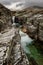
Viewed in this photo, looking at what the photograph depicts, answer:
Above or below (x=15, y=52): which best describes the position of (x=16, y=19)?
below

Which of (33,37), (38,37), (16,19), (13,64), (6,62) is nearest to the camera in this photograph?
(6,62)

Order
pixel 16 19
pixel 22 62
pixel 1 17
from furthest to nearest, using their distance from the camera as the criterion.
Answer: pixel 16 19 → pixel 1 17 → pixel 22 62

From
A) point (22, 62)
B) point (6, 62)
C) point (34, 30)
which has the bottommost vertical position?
point (34, 30)

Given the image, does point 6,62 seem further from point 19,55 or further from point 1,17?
point 1,17

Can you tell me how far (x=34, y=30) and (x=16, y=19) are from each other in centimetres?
2005

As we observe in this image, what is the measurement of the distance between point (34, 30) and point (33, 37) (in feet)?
A: 4.47

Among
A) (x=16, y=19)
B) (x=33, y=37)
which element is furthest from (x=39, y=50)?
(x=16, y=19)

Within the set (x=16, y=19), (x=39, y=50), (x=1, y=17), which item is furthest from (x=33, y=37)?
(x=16, y=19)

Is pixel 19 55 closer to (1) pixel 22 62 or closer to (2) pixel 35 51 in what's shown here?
(1) pixel 22 62

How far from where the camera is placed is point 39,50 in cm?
2409

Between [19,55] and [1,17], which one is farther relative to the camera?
[1,17]

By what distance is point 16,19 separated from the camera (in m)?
48.5

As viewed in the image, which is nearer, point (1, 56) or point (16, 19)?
point (1, 56)

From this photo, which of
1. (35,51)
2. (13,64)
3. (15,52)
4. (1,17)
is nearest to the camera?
(13,64)
